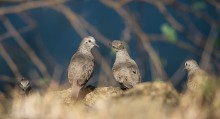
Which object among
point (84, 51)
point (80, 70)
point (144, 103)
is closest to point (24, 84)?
point (80, 70)

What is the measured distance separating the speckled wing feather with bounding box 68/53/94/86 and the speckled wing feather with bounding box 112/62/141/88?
287 mm

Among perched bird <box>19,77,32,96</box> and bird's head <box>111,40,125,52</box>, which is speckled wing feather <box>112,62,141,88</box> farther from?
perched bird <box>19,77,32,96</box>

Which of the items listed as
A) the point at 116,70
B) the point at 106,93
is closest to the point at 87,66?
the point at 116,70

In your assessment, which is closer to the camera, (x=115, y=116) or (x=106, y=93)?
(x=115, y=116)

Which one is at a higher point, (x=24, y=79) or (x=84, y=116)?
(x=24, y=79)

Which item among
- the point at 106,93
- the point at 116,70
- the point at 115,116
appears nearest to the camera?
the point at 115,116

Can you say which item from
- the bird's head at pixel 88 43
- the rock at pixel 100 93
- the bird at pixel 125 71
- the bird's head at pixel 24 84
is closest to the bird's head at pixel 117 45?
the bird at pixel 125 71

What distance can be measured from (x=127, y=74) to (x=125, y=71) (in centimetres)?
5

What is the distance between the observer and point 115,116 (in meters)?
3.40

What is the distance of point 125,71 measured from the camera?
6809 mm

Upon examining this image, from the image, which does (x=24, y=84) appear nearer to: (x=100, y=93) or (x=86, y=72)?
(x=86, y=72)

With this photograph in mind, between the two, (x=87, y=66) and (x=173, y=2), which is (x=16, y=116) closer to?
(x=173, y=2)

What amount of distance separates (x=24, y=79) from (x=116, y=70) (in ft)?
3.25

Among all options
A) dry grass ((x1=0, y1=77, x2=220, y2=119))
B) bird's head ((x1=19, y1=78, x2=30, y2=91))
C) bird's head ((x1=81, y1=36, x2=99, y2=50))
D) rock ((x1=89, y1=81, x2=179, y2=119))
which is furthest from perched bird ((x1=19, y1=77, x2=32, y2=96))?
rock ((x1=89, y1=81, x2=179, y2=119))
